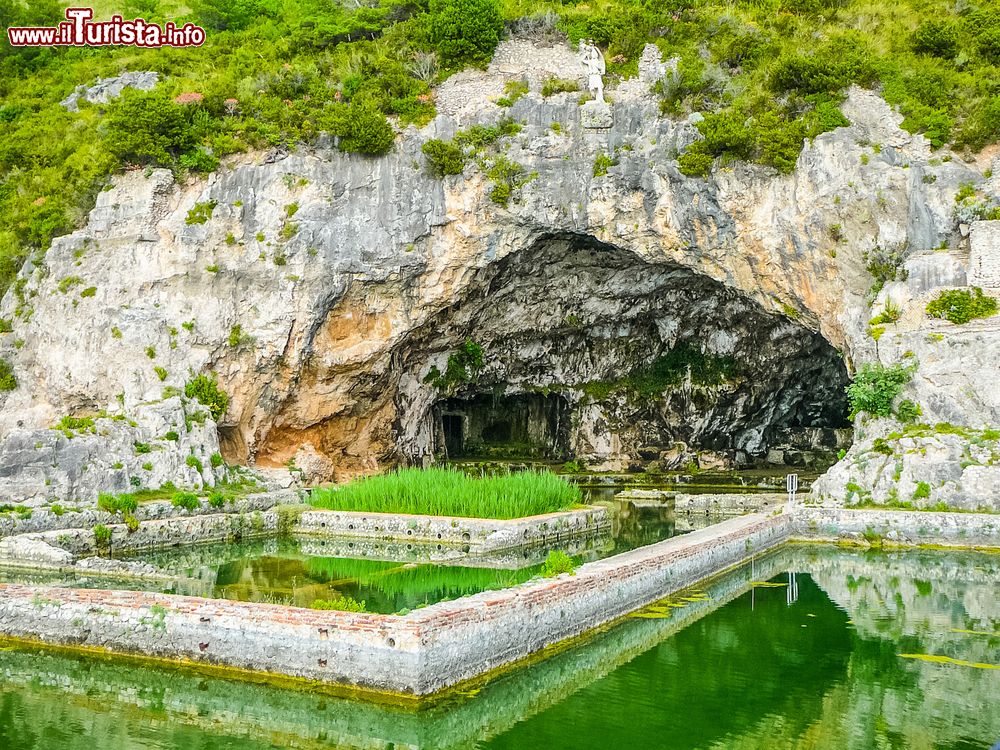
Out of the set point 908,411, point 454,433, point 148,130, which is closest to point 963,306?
point 908,411

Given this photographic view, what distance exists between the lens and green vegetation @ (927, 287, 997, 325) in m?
21.3

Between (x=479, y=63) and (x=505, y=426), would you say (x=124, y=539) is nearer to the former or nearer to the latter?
(x=479, y=63)

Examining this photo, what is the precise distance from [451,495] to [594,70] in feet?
50.1

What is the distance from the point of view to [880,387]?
70.3 ft

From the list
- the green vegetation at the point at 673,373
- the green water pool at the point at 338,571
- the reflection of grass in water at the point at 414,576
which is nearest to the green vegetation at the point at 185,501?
the green water pool at the point at 338,571

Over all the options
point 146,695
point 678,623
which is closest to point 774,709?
point 678,623

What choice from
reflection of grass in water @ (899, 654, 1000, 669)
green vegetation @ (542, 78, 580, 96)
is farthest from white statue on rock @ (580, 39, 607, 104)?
reflection of grass in water @ (899, 654, 1000, 669)

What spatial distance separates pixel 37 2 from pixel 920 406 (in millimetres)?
42072

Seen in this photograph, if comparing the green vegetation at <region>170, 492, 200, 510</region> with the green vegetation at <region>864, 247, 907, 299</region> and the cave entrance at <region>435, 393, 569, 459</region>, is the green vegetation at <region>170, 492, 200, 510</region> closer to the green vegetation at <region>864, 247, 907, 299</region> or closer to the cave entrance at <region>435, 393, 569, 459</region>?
the cave entrance at <region>435, 393, 569, 459</region>

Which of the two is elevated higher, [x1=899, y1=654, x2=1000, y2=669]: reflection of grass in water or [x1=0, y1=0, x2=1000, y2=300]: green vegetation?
[x1=0, y1=0, x2=1000, y2=300]: green vegetation

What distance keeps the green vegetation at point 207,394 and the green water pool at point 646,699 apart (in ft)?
52.2

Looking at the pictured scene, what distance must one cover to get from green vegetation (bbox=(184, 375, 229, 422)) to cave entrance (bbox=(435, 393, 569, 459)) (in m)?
13.0

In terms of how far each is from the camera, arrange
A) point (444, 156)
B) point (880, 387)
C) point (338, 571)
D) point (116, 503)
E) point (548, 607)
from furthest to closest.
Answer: point (444, 156) < point (880, 387) < point (116, 503) < point (338, 571) < point (548, 607)

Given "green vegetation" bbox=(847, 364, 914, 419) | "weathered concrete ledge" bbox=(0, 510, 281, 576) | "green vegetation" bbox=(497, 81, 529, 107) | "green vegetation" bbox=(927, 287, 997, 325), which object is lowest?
"weathered concrete ledge" bbox=(0, 510, 281, 576)
